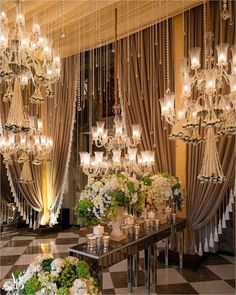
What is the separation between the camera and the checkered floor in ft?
12.0

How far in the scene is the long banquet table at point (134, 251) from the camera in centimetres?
279

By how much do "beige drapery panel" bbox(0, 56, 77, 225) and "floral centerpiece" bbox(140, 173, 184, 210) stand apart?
2758 mm

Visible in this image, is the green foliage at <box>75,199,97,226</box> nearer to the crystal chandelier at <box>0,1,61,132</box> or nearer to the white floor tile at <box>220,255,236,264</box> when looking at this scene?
the crystal chandelier at <box>0,1,61,132</box>

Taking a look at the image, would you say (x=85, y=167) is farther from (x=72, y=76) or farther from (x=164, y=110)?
(x=72, y=76)

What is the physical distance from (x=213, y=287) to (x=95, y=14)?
4287mm

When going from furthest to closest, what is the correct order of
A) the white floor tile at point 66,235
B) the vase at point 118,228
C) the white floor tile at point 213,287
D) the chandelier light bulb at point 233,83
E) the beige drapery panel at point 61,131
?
the white floor tile at point 66,235, the beige drapery panel at point 61,131, the white floor tile at point 213,287, the vase at point 118,228, the chandelier light bulb at point 233,83

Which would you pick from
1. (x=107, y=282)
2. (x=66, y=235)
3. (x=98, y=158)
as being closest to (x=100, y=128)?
(x=98, y=158)

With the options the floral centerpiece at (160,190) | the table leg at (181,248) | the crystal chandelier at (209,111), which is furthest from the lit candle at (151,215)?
the crystal chandelier at (209,111)

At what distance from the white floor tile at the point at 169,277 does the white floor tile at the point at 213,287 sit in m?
0.21

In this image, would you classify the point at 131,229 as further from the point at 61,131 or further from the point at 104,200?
the point at 61,131

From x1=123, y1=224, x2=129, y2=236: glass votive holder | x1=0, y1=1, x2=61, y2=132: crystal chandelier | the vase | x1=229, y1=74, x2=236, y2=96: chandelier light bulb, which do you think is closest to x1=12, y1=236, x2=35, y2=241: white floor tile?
x1=123, y1=224, x2=129, y2=236: glass votive holder

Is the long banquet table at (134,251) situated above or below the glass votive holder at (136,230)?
below

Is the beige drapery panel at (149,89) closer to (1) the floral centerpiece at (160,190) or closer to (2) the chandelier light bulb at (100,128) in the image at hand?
(1) the floral centerpiece at (160,190)

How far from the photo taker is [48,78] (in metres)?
2.90
